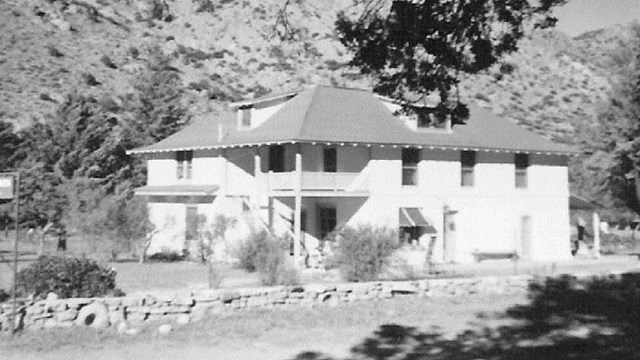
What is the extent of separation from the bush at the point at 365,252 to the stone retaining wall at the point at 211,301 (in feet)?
3.53

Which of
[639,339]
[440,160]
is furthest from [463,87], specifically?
[639,339]

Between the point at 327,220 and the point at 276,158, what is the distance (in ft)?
11.5

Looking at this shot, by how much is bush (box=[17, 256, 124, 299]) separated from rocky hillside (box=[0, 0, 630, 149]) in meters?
39.5

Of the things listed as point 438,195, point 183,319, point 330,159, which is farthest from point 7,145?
point 183,319

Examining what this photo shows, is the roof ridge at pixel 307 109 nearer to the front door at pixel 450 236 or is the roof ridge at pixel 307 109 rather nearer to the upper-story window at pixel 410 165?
the upper-story window at pixel 410 165

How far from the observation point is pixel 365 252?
19656mm

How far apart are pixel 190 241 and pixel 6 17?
49.0 meters

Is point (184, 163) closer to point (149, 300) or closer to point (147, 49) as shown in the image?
point (149, 300)

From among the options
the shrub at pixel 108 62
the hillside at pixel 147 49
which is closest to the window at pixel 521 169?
the hillside at pixel 147 49

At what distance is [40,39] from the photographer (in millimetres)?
67812

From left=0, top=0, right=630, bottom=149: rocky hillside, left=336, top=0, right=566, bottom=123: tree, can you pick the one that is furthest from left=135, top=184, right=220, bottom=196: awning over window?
left=0, top=0, right=630, bottom=149: rocky hillside

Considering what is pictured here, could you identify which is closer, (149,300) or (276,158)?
(149,300)

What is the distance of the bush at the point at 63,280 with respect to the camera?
52.3ft

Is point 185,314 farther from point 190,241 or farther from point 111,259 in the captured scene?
point 190,241
